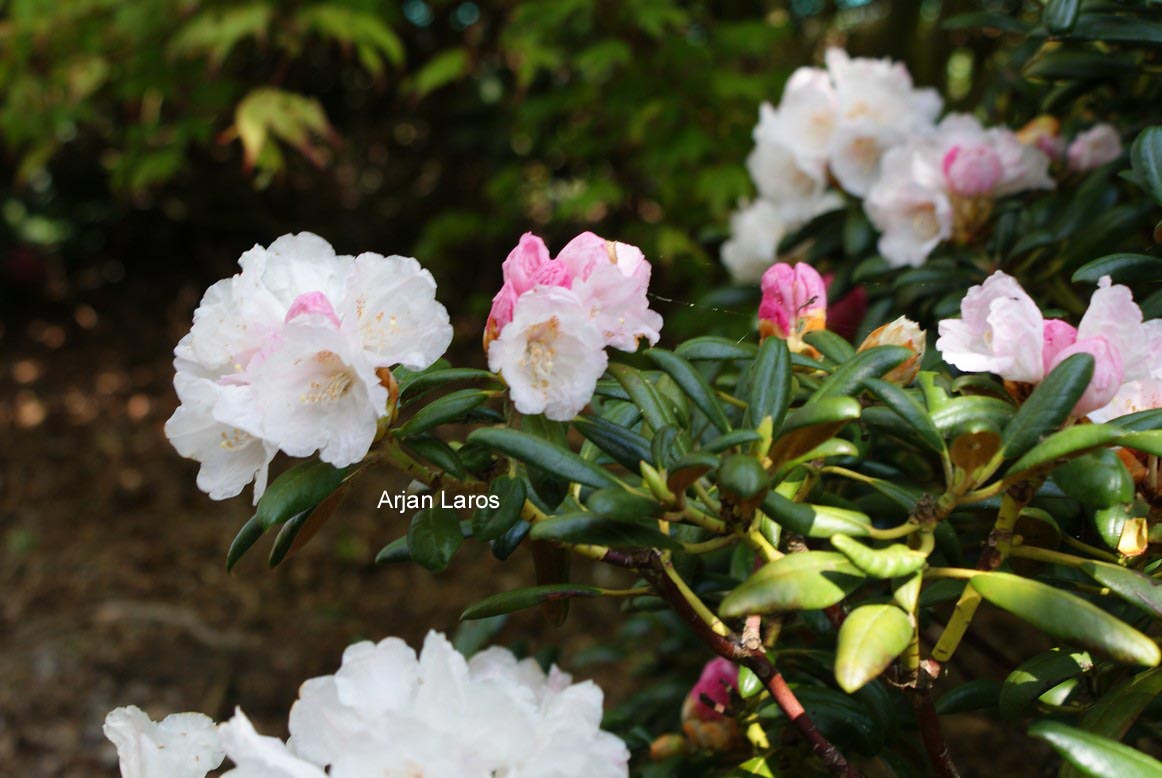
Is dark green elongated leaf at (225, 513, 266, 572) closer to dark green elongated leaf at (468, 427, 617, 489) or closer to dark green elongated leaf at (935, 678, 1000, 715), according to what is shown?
dark green elongated leaf at (468, 427, 617, 489)

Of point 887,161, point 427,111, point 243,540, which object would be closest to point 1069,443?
point 243,540

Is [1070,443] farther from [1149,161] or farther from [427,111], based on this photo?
[427,111]

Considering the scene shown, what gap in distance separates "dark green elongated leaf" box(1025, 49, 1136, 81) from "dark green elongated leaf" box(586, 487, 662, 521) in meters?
0.88

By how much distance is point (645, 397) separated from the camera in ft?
2.48

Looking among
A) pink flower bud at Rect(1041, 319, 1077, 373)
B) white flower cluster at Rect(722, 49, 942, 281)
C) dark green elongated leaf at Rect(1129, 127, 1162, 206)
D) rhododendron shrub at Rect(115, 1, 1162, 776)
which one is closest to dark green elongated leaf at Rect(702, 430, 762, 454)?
rhododendron shrub at Rect(115, 1, 1162, 776)

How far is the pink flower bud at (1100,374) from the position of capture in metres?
0.66

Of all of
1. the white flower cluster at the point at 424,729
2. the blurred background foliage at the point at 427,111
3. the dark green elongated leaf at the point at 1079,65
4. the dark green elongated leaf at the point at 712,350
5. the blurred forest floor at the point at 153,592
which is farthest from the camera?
the blurred background foliage at the point at 427,111

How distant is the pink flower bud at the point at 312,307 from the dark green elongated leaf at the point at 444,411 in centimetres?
10

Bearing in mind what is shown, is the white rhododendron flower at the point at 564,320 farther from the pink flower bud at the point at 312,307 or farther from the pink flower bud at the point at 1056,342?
the pink flower bud at the point at 1056,342

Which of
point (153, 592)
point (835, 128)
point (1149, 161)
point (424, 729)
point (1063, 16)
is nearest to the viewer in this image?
point (424, 729)

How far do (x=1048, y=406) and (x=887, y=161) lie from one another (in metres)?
0.67

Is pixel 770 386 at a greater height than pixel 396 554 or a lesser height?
greater

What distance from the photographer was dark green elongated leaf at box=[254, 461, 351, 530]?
694mm

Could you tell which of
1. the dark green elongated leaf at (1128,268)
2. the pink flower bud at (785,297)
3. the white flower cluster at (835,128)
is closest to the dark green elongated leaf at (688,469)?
the pink flower bud at (785,297)
